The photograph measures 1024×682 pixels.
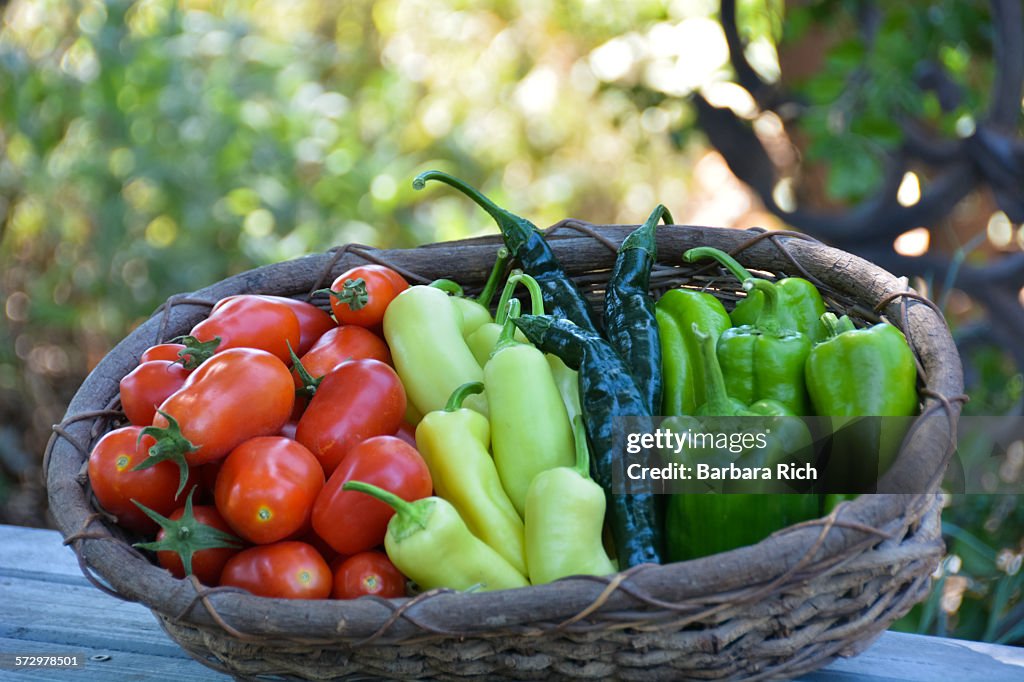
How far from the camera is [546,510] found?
1259 mm

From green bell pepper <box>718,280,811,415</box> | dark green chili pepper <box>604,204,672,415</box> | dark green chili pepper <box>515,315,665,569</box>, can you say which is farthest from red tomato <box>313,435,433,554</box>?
green bell pepper <box>718,280,811,415</box>

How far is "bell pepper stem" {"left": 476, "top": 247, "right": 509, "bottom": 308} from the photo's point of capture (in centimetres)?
175

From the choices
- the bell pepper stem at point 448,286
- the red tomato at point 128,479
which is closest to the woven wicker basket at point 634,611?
the red tomato at point 128,479

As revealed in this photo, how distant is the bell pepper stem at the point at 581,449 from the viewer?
1.29m

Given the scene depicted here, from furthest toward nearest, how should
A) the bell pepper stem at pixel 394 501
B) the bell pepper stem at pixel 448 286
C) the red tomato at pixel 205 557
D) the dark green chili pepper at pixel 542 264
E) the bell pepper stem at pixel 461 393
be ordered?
the bell pepper stem at pixel 448 286 → the dark green chili pepper at pixel 542 264 → the bell pepper stem at pixel 461 393 → the red tomato at pixel 205 557 → the bell pepper stem at pixel 394 501

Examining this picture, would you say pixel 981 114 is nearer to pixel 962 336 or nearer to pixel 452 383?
pixel 962 336

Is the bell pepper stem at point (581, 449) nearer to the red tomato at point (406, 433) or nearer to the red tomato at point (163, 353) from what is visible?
the red tomato at point (406, 433)

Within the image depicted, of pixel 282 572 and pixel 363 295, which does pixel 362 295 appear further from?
pixel 282 572

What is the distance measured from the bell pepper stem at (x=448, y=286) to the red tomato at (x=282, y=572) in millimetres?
602

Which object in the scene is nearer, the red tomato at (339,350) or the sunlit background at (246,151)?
the red tomato at (339,350)

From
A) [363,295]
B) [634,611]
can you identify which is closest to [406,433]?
[363,295]

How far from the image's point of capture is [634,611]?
→ 3.47 ft

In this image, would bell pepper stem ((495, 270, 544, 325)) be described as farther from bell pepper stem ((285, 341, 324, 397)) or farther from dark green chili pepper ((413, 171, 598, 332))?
bell pepper stem ((285, 341, 324, 397))

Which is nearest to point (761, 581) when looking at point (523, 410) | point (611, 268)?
point (523, 410)
